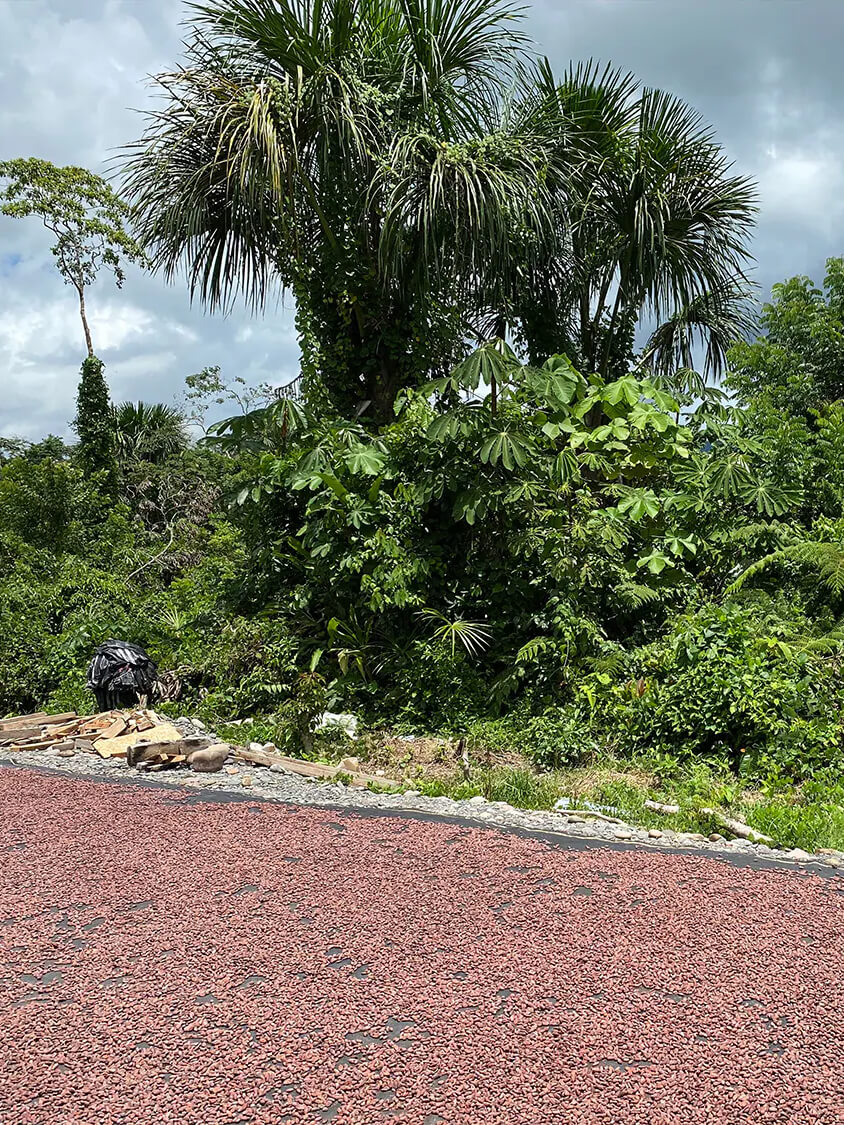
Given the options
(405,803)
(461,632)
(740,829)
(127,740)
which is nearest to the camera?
(740,829)

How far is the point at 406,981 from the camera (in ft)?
8.05

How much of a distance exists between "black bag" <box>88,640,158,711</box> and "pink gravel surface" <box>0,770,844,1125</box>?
2984 millimetres

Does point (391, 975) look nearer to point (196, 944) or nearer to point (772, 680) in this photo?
point (196, 944)

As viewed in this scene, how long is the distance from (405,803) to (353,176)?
5.18 metres

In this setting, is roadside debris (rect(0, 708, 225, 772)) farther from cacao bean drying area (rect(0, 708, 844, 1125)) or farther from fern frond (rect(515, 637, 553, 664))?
fern frond (rect(515, 637, 553, 664))

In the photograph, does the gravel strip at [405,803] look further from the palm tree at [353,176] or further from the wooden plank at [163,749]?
the palm tree at [353,176]

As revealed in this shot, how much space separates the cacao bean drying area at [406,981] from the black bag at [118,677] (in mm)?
2811

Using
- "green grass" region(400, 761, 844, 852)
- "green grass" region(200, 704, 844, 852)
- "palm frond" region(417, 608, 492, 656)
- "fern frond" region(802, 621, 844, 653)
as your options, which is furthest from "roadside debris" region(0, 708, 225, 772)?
"fern frond" region(802, 621, 844, 653)

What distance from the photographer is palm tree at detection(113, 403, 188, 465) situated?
15.8 metres

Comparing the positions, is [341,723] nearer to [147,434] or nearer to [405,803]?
[405,803]

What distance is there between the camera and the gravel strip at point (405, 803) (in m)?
3.74

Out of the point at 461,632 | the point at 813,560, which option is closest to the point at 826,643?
the point at 813,560

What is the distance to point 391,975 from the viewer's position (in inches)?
98.1

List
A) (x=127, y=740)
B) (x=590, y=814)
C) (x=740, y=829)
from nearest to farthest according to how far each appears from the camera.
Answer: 1. (x=740, y=829)
2. (x=590, y=814)
3. (x=127, y=740)
